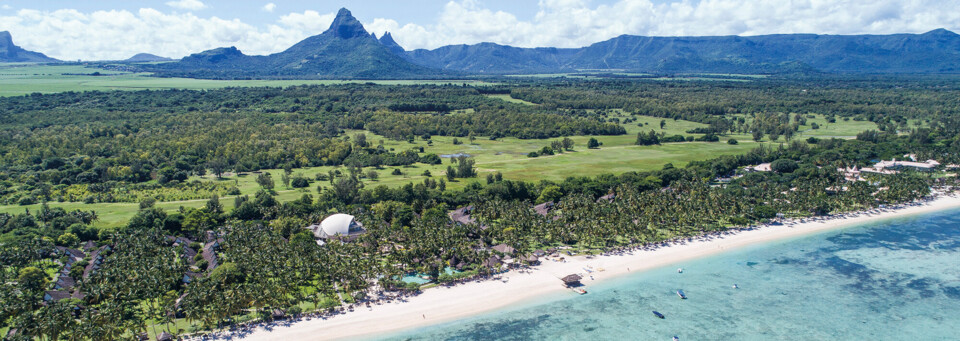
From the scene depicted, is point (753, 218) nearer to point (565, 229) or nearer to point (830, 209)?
point (830, 209)

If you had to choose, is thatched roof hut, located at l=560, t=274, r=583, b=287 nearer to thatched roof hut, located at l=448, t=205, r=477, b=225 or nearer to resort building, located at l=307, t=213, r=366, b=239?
thatched roof hut, located at l=448, t=205, r=477, b=225

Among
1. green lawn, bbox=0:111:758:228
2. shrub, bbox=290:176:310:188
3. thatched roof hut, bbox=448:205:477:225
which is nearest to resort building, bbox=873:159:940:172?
green lawn, bbox=0:111:758:228

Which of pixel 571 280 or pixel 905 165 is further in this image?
pixel 905 165

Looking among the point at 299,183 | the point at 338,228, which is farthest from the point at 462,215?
the point at 299,183

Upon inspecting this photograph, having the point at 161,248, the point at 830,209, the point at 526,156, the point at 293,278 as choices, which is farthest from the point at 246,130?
the point at 830,209

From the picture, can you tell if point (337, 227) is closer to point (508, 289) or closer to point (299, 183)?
point (508, 289)

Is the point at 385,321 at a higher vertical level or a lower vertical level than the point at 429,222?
lower

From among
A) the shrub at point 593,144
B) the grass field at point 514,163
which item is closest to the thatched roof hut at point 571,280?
the grass field at point 514,163
